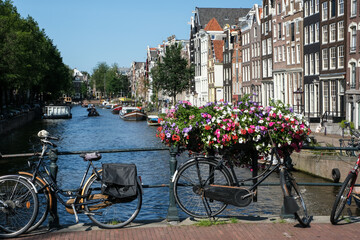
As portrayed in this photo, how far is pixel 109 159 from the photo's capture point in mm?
33594

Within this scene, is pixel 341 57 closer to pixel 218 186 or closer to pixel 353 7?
pixel 353 7

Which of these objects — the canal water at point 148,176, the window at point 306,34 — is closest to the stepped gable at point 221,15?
the canal water at point 148,176

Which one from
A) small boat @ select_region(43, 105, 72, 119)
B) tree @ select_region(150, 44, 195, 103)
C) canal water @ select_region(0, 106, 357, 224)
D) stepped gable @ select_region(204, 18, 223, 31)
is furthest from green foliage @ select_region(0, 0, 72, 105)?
stepped gable @ select_region(204, 18, 223, 31)

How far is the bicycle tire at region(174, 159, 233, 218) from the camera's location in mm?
7941

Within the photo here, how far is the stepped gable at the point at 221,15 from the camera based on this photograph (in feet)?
298

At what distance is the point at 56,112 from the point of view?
305 ft

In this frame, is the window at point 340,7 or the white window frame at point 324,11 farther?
the white window frame at point 324,11

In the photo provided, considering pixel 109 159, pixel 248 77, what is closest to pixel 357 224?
pixel 109 159

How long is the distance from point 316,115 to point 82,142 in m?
20.5

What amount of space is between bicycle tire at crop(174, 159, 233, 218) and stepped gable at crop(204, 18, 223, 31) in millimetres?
80732

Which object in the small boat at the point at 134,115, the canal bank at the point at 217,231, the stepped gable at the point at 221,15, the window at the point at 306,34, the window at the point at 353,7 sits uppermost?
the stepped gable at the point at 221,15

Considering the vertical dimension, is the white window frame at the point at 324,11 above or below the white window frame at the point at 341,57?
above

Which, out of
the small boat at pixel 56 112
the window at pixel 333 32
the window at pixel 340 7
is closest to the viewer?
the window at pixel 340 7

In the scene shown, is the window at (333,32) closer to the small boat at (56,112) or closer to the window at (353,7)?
the window at (353,7)
